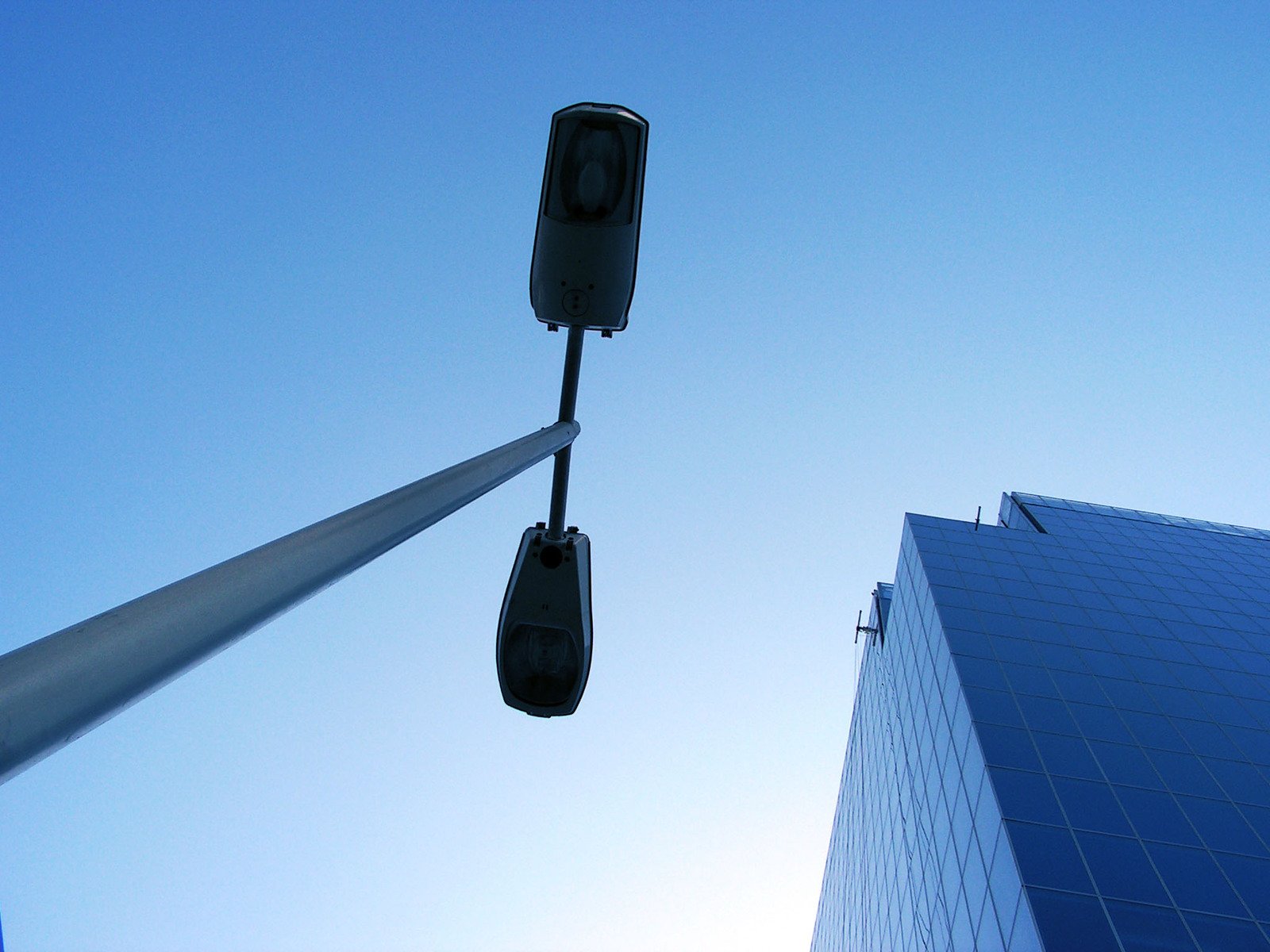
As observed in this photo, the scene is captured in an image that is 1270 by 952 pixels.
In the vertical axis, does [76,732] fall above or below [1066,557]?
below

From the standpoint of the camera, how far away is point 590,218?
4.56 metres

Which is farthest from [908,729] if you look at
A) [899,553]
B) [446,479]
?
[446,479]

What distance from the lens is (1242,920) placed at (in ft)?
49.9

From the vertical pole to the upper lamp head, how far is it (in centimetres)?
13

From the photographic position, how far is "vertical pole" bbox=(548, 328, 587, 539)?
479 centimetres

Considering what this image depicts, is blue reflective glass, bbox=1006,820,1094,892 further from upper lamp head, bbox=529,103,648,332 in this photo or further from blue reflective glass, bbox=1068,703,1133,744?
upper lamp head, bbox=529,103,648,332

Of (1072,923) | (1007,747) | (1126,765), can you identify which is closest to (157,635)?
(1072,923)

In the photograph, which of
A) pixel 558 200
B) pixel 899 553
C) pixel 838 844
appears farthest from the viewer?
pixel 838 844

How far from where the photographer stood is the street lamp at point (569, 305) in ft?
14.3

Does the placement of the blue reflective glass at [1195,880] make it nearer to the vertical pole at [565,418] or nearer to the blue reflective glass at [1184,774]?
the blue reflective glass at [1184,774]

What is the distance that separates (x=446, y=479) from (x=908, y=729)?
27.8 m

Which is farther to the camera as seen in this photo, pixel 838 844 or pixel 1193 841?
pixel 838 844


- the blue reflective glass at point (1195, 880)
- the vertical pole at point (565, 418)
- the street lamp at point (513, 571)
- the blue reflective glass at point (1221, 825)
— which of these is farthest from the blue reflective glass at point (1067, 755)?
the vertical pole at point (565, 418)

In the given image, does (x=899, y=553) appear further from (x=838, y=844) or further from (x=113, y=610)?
(x=113, y=610)
